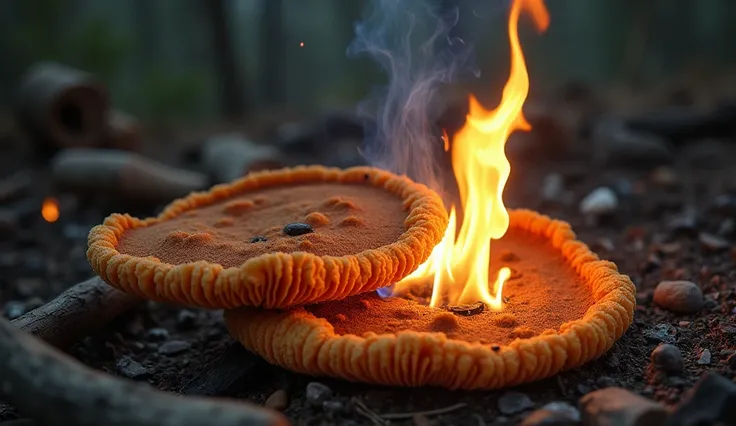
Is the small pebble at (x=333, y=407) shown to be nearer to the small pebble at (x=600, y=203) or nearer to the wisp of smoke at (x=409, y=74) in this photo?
the wisp of smoke at (x=409, y=74)

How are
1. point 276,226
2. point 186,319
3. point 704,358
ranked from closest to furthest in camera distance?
point 704,358 → point 276,226 → point 186,319

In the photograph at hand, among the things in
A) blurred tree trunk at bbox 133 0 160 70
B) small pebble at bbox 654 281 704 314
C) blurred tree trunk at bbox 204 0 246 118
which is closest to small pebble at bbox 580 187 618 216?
small pebble at bbox 654 281 704 314

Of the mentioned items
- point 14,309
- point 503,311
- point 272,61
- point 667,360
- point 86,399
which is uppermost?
point 272,61

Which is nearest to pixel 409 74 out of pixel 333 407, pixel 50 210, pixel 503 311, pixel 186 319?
pixel 503 311

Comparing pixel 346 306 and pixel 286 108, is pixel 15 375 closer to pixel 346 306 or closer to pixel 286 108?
pixel 346 306

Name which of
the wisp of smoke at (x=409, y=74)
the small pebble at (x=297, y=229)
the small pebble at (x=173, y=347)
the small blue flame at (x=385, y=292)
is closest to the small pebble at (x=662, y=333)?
the small blue flame at (x=385, y=292)

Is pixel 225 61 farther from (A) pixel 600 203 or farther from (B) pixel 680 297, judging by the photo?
(B) pixel 680 297
